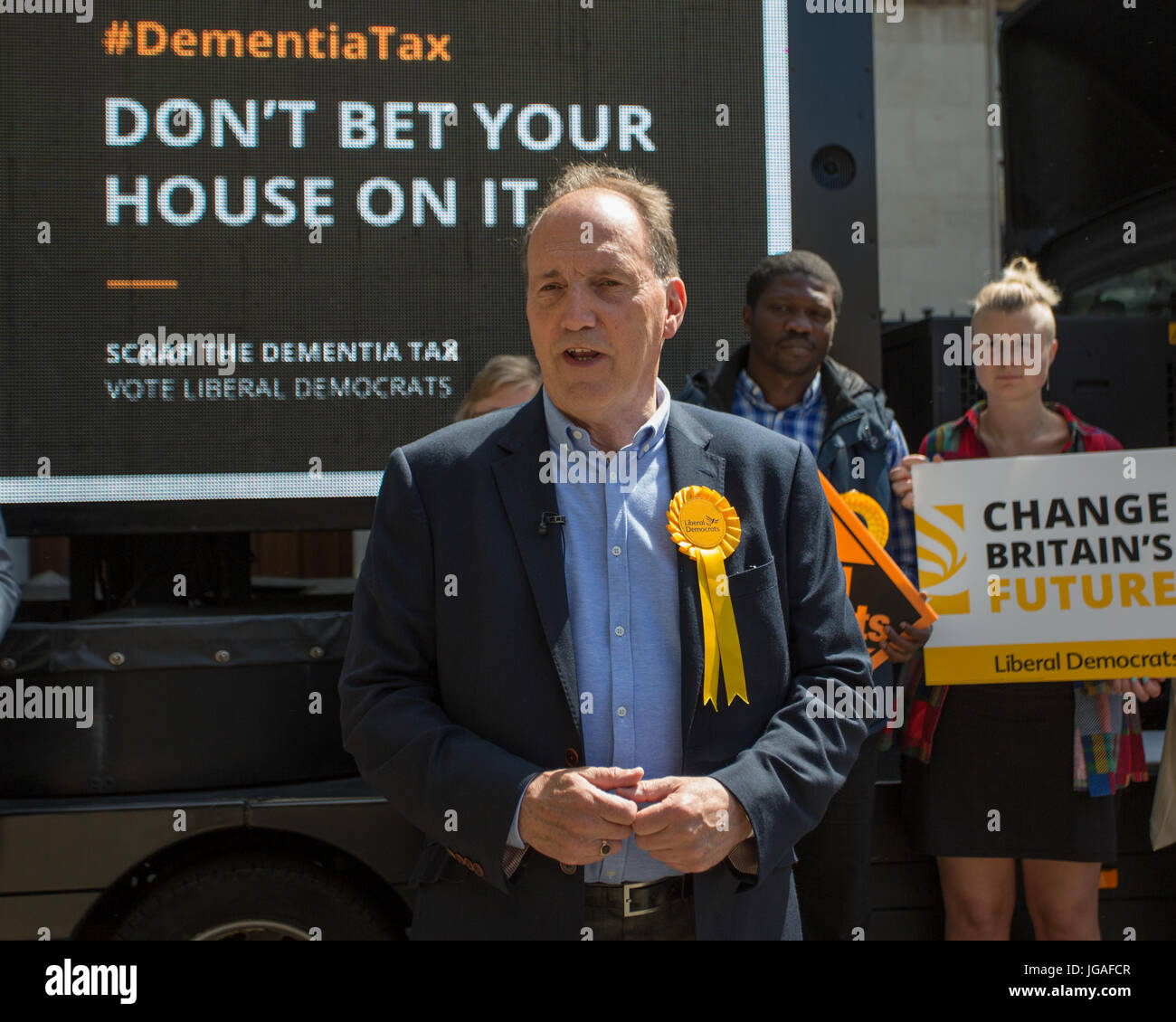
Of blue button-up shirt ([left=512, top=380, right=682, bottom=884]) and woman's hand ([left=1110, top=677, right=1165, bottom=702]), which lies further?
woman's hand ([left=1110, top=677, right=1165, bottom=702])

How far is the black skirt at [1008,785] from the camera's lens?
2879mm

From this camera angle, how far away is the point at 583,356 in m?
1.81

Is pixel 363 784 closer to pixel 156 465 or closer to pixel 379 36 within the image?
pixel 156 465

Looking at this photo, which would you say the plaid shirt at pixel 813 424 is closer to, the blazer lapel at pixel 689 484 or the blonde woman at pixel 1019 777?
the blonde woman at pixel 1019 777

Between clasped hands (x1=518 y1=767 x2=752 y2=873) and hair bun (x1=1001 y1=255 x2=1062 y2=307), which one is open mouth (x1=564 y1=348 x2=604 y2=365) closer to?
clasped hands (x1=518 y1=767 x2=752 y2=873)

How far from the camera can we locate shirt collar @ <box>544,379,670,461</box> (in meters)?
1.87

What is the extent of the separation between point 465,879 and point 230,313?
185 centimetres

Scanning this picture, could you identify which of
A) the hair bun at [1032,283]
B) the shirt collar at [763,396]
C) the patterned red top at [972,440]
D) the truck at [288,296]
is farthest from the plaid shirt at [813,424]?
the hair bun at [1032,283]

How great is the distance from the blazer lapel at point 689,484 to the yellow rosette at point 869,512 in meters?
1.03

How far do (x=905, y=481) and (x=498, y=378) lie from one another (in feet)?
3.74

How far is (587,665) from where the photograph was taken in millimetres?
1761

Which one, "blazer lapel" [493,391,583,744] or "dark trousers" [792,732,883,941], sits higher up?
"blazer lapel" [493,391,583,744]

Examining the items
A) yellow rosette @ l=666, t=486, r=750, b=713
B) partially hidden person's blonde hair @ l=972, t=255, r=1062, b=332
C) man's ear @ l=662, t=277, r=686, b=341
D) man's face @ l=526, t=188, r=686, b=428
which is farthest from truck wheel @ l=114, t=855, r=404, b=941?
partially hidden person's blonde hair @ l=972, t=255, r=1062, b=332

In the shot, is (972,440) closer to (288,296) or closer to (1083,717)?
(1083,717)
